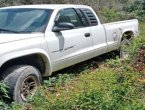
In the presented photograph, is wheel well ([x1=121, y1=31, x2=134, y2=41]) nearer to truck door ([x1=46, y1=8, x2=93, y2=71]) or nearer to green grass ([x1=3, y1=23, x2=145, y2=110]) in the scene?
truck door ([x1=46, y1=8, x2=93, y2=71])

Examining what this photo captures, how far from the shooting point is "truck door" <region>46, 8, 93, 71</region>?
695 centimetres

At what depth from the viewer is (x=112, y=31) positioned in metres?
9.37

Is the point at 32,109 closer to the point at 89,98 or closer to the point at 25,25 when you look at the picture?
the point at 89,98

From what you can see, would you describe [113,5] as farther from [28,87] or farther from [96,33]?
[28,87]

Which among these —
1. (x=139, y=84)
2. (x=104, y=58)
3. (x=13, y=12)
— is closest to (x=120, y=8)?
(x=104, y=58)

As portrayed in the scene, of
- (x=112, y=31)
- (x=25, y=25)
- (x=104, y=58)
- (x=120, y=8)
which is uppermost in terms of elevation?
(x=25, y=25)

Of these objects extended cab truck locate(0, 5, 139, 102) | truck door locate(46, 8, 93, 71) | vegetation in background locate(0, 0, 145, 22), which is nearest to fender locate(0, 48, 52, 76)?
extended cab truck locate(0, 5, 139, 102)

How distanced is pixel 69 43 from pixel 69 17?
32.8 inches

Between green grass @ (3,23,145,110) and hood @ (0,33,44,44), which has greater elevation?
hood @ (0,33,44,44)

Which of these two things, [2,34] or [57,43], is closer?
[2,34]

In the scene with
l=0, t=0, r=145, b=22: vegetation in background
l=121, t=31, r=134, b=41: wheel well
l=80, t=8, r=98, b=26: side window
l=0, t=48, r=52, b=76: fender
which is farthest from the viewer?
l=0, t=0, r=145, b=22: vegetation in background

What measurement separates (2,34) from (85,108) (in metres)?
2.45

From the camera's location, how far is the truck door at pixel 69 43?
695 cm

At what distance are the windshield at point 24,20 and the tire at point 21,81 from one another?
3.06 ft
